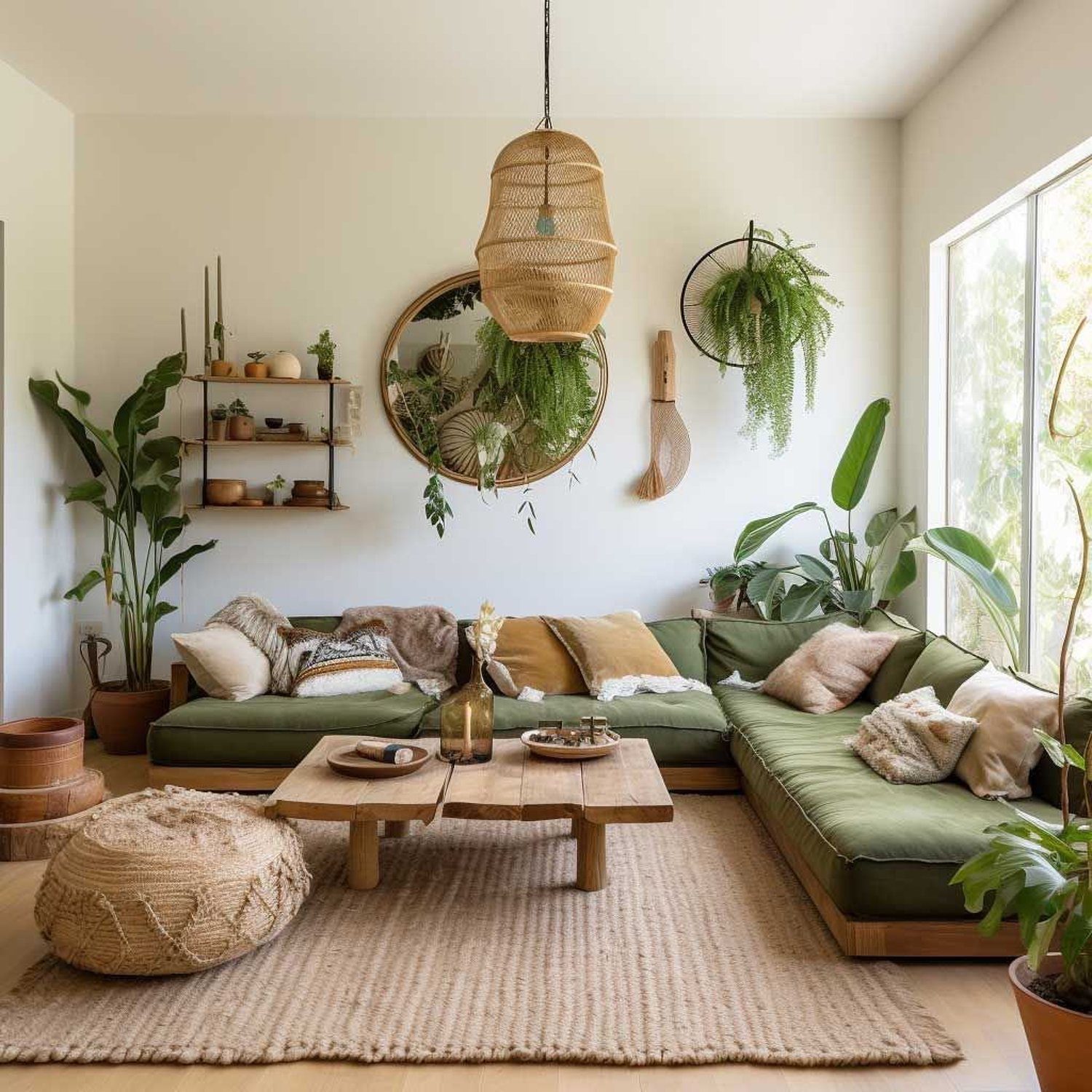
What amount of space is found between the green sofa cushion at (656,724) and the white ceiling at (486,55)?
2665 mm

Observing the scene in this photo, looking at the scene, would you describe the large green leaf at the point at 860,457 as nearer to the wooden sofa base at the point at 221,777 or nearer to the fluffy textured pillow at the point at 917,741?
the fluffy textured pillow at the point at 917,741

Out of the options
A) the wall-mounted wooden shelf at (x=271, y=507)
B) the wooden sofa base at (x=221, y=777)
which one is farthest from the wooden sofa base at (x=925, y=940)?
the wall-mounted wooden shelf at (x=271, y=507)

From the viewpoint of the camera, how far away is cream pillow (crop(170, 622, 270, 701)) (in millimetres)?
4430

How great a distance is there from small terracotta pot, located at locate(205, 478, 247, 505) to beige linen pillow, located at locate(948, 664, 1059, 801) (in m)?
3.38

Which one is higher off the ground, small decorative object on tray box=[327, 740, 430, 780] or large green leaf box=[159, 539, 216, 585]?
large green leaf box=[159, 539, 216, 585]

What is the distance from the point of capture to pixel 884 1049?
238 centimetres

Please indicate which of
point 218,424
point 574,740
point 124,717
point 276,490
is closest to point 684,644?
point 574,740

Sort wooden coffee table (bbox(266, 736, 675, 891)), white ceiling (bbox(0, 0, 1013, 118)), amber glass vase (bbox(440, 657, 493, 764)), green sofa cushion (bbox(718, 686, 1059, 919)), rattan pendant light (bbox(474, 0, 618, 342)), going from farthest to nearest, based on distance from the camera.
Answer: white ceiling (bbox(0, 0, 1013, 118)), amber glass vase (bbox(440, 657, 493, 764)), rattan pendant light (bbox(474, 0, 618, 342)), wooden coffee table (bbox(266, 736, 675, 891)), green sofa cushion (bbox(718, 686, 1059, 919))

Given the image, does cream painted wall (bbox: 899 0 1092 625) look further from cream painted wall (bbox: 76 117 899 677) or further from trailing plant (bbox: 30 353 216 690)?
trailing plant (bbox: 30 353 216 690)

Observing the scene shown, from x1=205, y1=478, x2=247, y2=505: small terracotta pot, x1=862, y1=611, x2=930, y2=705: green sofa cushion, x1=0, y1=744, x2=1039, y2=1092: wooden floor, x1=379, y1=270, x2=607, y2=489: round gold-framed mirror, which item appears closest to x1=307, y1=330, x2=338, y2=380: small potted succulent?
x1=379, y1=270, x2=607, y2=489: round gold-framed mirror

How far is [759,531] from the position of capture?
4.96 metres

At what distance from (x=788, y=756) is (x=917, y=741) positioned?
45cm

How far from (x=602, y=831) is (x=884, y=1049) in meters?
1.11

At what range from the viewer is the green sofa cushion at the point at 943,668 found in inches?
147
